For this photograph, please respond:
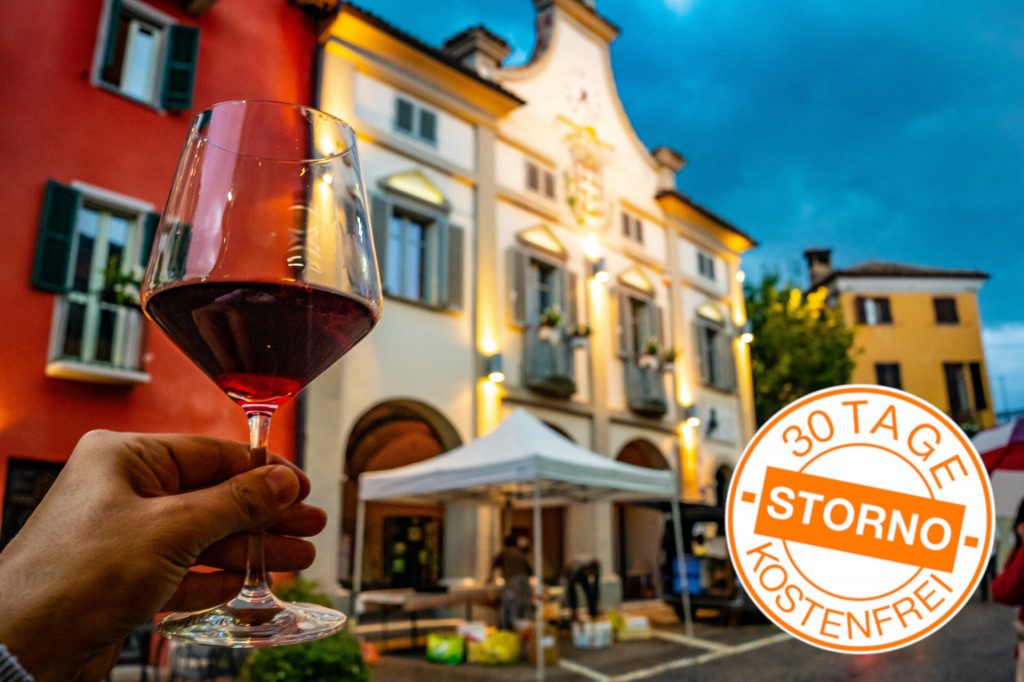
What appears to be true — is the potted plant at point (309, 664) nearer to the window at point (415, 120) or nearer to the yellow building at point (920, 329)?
the window at point (415, 120)

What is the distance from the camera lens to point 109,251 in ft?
27.2

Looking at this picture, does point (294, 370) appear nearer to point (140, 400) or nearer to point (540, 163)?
point (140, 400)

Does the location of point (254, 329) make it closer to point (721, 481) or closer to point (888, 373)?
point (721, 481)

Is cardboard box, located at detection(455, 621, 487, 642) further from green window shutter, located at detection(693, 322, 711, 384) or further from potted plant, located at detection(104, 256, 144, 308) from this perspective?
green window shutter, located at detection(693, 322, 711, 384)

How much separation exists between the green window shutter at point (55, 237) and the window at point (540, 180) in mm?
7633

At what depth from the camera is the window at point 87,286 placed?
747 centimetres

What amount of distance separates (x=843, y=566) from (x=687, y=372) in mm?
15437

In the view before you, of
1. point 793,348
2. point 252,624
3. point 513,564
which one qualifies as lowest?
point 513,564

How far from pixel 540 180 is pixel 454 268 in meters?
3.08

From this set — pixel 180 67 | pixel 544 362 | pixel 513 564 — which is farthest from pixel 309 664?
pixel 544 362

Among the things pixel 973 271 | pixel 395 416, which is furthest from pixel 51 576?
pixel 973 271

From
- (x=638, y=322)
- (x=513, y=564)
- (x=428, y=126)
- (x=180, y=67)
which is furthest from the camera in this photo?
(x=638, y=322)

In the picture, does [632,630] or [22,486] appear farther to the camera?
[632,630]

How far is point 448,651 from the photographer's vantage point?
820 centimetres
